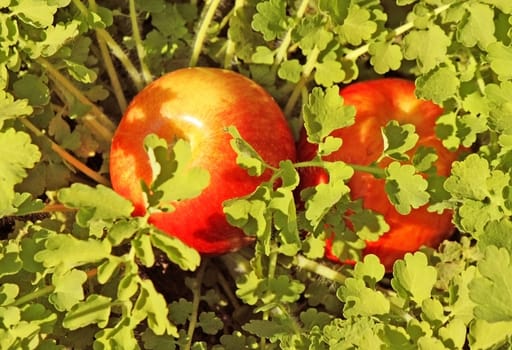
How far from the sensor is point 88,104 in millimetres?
1615

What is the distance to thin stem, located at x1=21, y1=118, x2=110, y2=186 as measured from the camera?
60.9 inches

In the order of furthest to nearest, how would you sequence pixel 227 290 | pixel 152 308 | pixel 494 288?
pixel 227 290, pixel 152 308, pixel 494 288

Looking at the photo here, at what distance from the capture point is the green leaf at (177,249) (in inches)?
49.3

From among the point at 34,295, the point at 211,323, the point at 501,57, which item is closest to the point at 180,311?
the point at 211,323

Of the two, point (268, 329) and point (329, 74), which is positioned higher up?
point (329, 74)

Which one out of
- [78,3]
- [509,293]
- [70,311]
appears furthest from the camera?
[78,3]

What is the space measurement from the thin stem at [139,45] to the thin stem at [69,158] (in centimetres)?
19

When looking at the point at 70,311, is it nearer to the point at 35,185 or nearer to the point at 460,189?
the point at 35,185

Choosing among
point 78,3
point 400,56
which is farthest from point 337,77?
point 78,3

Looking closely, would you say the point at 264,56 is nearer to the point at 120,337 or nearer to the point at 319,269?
the point at 319,269

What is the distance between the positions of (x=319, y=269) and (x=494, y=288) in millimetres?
495

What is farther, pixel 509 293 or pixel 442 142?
pixel 442 142

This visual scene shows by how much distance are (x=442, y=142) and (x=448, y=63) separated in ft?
0.42

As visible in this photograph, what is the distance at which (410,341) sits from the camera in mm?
1308
